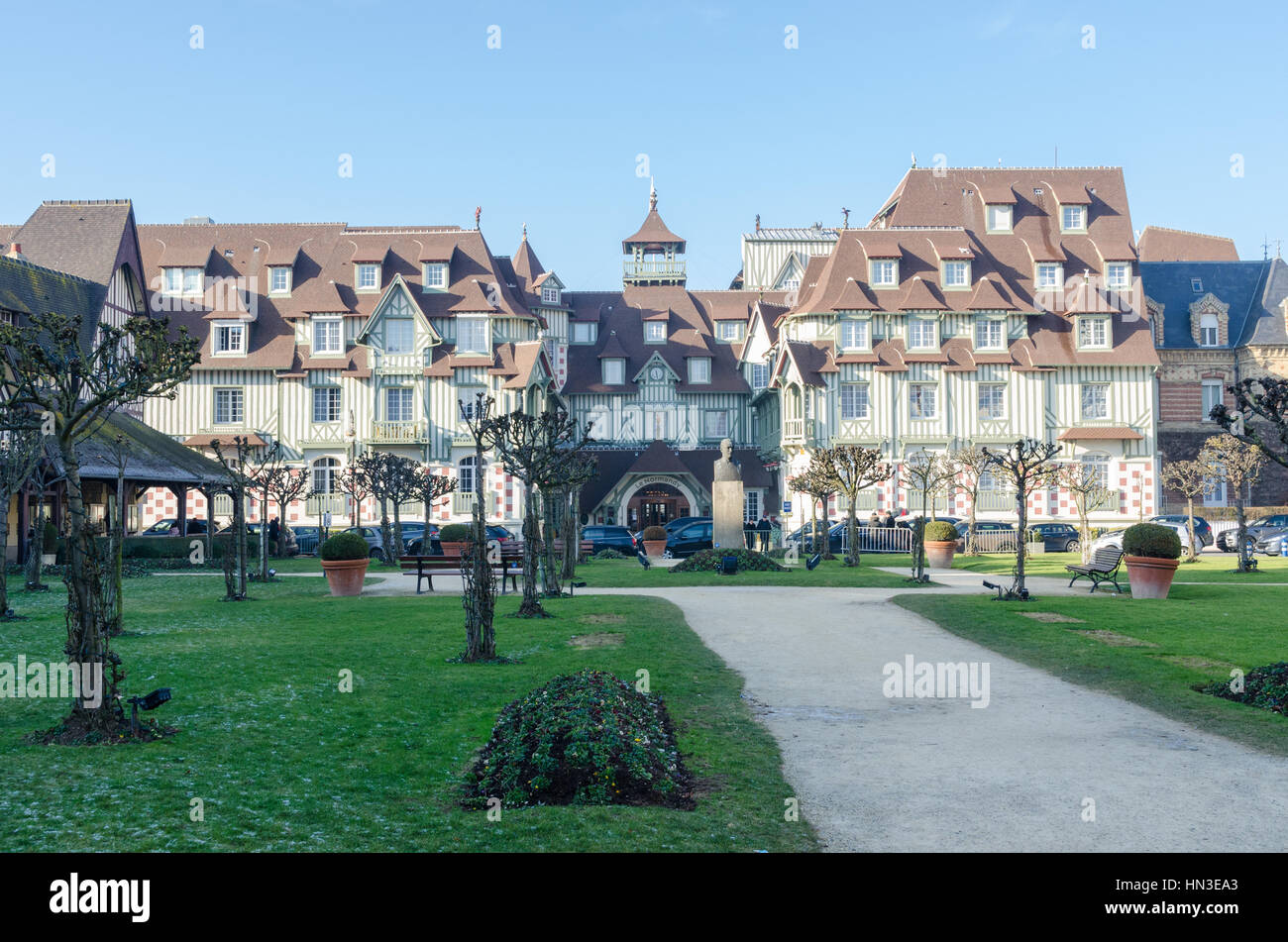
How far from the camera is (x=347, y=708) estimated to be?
10242 mm

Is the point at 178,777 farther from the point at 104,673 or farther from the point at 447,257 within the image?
the point at 447,257

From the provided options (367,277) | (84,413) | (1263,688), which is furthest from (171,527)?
(1263,688)

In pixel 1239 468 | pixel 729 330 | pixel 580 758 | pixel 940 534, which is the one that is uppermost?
pixel 729 330

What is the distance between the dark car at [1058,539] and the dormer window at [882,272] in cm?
1474

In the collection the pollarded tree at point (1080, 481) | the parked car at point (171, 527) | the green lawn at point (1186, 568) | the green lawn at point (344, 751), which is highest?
the pollarded tree at point (1080, 481)

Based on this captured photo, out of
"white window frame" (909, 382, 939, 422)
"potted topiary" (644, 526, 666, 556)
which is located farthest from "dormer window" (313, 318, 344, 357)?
"white window frame" (909, 382, 939, 422)

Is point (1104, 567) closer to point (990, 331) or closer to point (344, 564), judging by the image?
point (344, 564)

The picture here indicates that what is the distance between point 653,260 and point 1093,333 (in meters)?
30.6

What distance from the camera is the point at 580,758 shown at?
305 inches

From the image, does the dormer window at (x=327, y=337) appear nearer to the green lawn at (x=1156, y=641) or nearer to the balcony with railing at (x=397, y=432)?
the balcony with railing at (x=397, y=432)

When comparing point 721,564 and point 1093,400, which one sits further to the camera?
point 1093,400

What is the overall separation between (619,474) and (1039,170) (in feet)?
93.2

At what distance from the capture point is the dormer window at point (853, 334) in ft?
167

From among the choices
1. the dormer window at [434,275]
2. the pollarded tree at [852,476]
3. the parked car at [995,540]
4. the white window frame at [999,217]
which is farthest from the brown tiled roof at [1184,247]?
the dormer window at [434,275]
